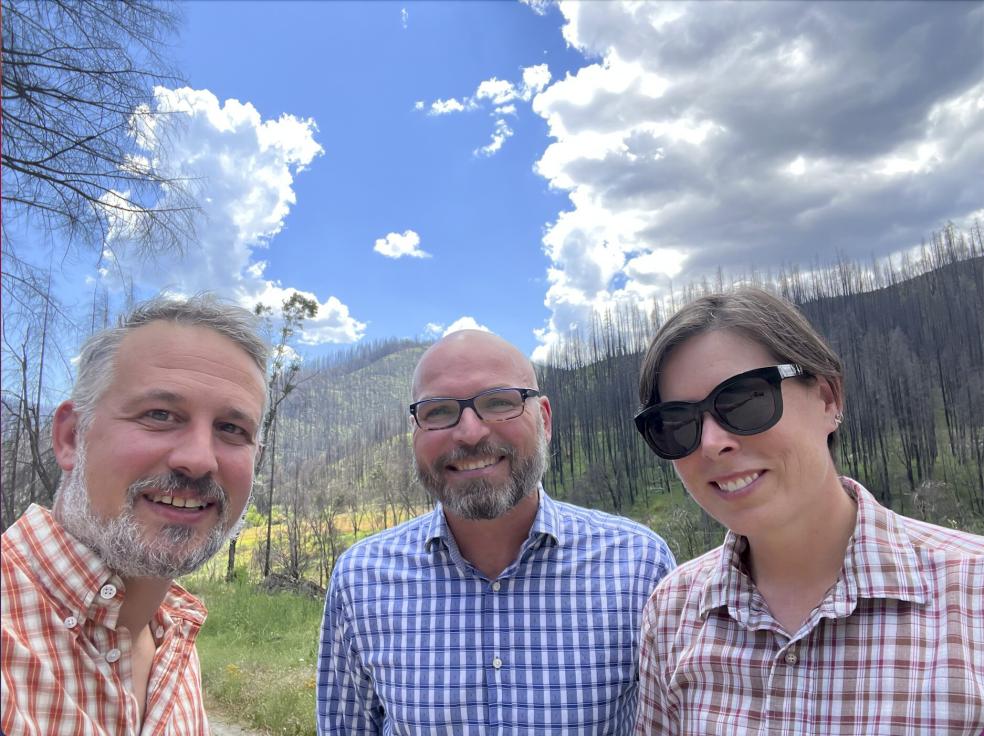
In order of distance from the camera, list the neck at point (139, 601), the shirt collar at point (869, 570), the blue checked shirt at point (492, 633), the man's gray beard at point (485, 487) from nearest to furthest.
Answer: the shirt collar at point (869, 570)
the neck at point (139, 601)
the blue checked shirt at point (492, 633)
the man's gray beard at point (485, 487)

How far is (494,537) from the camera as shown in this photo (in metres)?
2.43

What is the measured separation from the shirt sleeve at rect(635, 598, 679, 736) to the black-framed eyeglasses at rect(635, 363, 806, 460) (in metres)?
0.58

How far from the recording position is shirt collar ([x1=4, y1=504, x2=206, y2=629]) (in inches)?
63.2

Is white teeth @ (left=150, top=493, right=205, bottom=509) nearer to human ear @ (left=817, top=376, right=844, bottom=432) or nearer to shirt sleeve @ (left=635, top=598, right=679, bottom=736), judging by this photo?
shirt sleeve @ (left=635, top=598, right=679, bottom=736)

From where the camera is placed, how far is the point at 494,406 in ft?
8.06

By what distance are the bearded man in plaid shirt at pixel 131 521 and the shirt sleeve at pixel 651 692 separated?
1.33 m

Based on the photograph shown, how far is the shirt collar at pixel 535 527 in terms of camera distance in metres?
2.38

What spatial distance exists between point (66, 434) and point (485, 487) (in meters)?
1.35

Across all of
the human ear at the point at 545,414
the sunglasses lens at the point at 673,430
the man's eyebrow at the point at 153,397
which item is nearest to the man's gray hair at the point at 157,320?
the man's eyebrow at the point at 153,397

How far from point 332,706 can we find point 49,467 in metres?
1.92

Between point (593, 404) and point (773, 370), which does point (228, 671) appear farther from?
point (593, 404)

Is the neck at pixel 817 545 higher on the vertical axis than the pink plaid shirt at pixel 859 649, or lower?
higher

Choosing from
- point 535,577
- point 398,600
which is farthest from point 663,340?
point 398,600

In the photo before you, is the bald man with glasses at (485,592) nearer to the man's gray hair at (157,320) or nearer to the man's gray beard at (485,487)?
the man's gray beard at (485,487)
